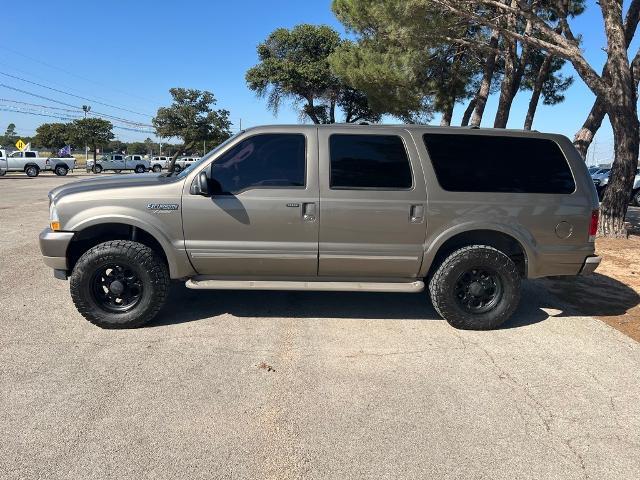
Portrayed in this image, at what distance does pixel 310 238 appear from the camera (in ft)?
14.7

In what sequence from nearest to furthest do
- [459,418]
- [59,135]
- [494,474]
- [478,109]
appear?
[494,474] → [459,418] → [478,109] → [59,135]

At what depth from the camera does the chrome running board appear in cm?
450

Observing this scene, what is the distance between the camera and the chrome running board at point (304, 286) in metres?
4.50

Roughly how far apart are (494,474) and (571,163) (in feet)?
10.8

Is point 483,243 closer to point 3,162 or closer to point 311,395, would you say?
point 311,395

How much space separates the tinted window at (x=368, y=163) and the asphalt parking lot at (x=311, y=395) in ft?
4.60

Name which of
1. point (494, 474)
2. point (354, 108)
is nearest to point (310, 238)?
point (494, 474)

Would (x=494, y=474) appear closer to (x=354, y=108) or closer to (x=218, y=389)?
(x=218, y=389)

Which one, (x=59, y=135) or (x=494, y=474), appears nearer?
(x=494, y=474)

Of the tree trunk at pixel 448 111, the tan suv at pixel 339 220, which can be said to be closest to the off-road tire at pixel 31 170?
the tree trunk at pixel 448 111

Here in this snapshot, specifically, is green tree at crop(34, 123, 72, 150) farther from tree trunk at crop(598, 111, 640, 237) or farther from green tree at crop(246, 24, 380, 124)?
tree trunk at crop(598, 111, 640, 237)

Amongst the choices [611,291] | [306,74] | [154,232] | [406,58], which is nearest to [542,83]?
[406,58]

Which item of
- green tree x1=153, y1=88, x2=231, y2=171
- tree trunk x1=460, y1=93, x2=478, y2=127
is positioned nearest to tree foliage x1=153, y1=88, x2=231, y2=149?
green tree x1=153, y1=88, x2=231, y2=171

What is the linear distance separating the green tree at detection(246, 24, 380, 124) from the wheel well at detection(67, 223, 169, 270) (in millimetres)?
30587
